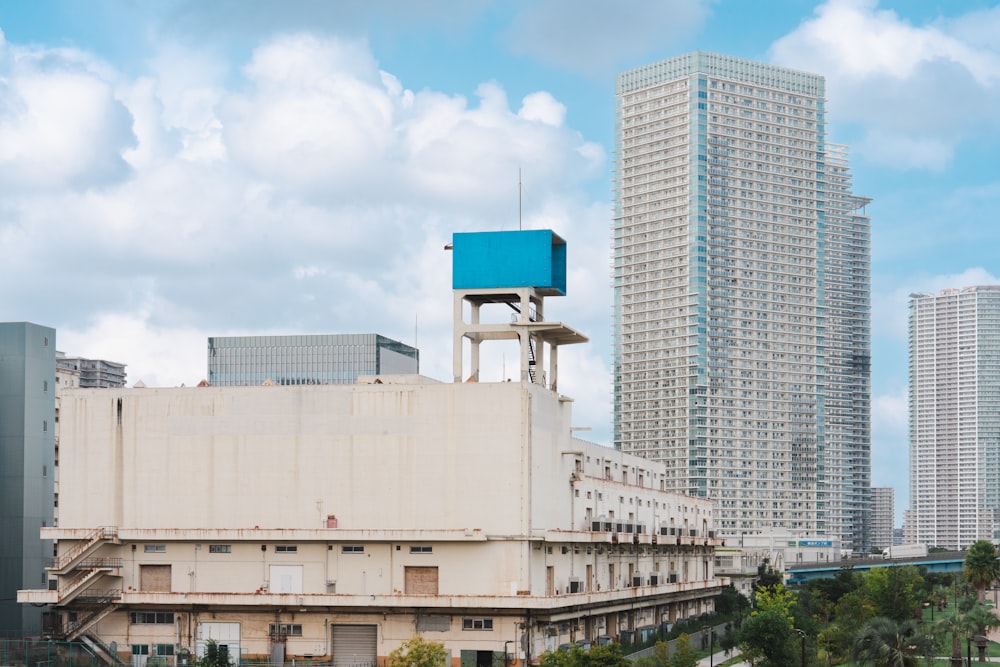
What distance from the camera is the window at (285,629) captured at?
256 feet

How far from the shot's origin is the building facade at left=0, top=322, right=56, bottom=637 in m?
104

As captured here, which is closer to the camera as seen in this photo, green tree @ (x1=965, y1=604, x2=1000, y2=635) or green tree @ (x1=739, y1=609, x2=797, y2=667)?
green tree @ (x1=739, y1=609, x2=797, y2=667)

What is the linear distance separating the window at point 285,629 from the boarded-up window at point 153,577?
23.2 feet

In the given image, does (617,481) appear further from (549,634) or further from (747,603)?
(747,603)

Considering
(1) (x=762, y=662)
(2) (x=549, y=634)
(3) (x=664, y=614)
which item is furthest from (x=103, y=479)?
(3) (x=664, y=614)

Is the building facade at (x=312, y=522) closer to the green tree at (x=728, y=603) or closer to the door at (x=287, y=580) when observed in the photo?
the door at (x=287, y=580)

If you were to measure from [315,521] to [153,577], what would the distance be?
10.6 meters

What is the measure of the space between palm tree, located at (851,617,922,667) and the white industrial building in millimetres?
17380

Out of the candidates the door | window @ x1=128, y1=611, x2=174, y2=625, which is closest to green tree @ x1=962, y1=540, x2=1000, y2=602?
the door

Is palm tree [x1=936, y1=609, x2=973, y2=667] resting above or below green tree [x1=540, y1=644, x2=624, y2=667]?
below

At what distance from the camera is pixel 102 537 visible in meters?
79.2

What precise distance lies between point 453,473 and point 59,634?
2487 cm

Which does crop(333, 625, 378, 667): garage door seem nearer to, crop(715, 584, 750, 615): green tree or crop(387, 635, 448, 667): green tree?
crop(387, 635, 448, 667): green tree

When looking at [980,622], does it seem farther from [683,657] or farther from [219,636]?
[219,636]
